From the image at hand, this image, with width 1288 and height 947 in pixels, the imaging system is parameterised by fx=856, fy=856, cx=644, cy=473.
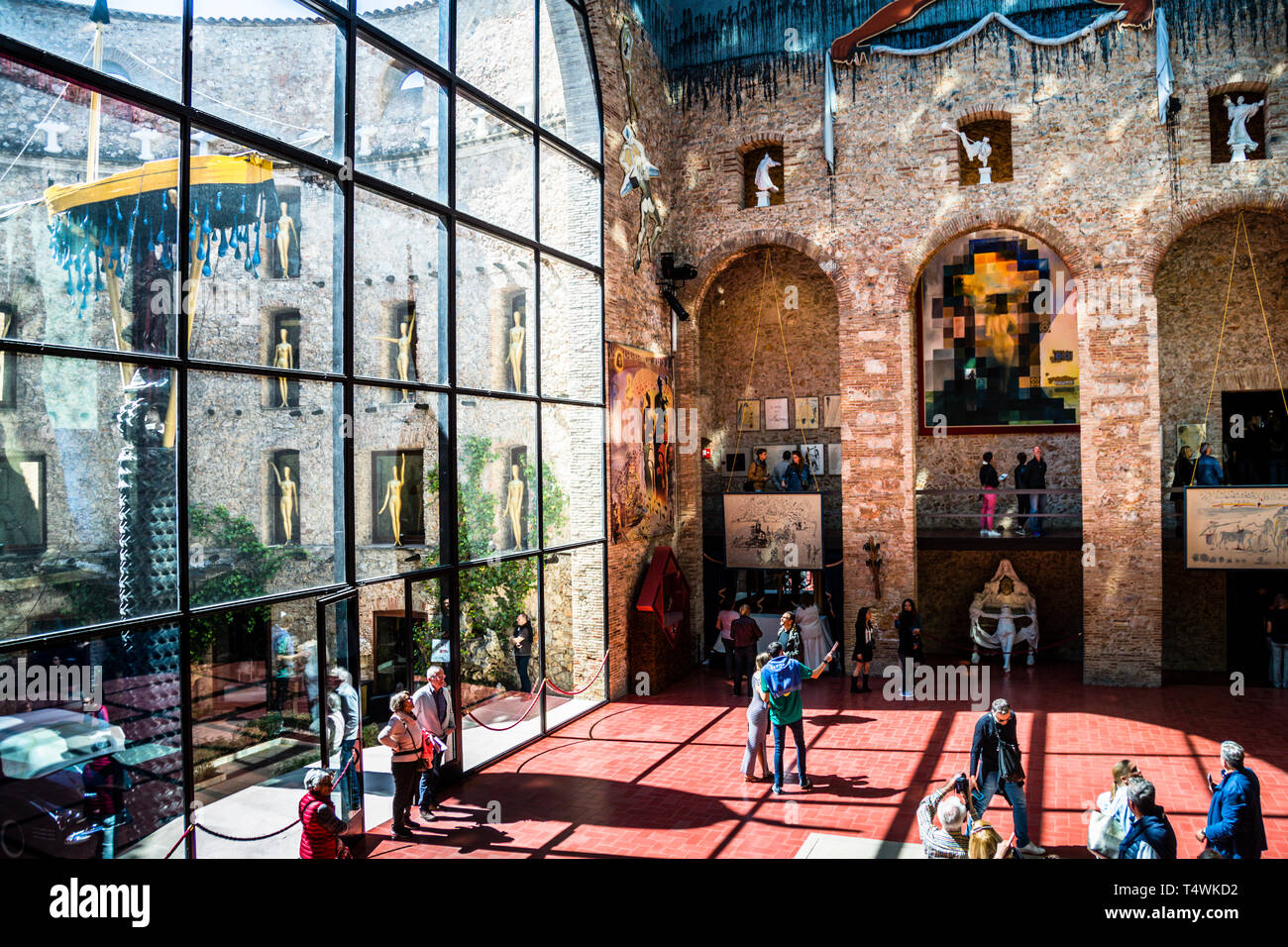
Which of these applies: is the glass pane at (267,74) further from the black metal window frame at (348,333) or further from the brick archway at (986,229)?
the brick archway at (986,229)

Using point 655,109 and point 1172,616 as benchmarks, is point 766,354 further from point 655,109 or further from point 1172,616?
point 1172,616

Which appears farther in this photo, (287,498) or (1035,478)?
(1035,478)

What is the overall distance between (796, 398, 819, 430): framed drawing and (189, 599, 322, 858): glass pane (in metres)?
9.71

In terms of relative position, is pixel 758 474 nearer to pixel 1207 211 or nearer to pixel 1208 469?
pixel 1208 469

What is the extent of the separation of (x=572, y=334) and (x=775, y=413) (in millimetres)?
5817

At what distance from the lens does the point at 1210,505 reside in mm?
12508

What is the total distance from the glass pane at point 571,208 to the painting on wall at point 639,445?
153cm

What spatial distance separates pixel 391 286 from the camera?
12.1 m

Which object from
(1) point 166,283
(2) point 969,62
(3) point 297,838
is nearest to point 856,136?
(2) point 969,62

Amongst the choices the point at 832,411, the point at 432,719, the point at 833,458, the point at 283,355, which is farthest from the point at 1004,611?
the point at 283,355

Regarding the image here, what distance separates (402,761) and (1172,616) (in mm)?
13477

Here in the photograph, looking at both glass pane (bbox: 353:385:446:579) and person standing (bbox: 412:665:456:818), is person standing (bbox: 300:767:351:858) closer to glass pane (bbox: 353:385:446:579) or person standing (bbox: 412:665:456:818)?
person standing (bbox: 412:665:456:818)

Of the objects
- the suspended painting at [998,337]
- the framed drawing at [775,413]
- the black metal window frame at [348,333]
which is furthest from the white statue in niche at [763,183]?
the black metal window frame at [348,333]

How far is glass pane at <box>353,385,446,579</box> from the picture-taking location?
37.9 ft
